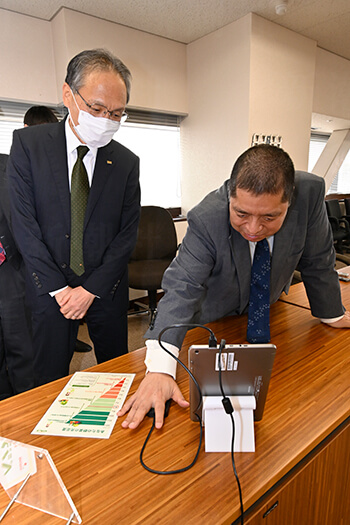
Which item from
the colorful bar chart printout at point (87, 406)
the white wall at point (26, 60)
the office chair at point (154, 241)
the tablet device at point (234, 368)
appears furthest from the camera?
the office chair at point (154, 241)

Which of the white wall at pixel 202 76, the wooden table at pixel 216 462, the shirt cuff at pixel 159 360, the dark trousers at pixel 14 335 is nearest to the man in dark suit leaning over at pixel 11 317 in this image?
the dark trousers at pixel 14 335

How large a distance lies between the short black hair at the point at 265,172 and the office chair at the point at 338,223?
4377mm

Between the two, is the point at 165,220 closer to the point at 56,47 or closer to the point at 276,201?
the point at 56,47

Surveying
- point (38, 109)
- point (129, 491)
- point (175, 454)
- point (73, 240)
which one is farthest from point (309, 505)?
point (38, 109)

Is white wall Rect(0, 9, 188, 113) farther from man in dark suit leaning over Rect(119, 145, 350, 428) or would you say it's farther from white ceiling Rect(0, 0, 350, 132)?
man in dark suit leaning over Rect(119, 145, 350, 428)

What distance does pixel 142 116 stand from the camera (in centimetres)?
381

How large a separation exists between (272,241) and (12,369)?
1.49 meters

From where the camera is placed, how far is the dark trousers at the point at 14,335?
1.78 meters

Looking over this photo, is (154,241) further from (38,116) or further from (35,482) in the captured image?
(35,482)

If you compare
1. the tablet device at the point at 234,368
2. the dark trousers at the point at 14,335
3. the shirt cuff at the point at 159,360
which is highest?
the tablet device at the point at 234,368

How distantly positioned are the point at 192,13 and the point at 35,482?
364cm

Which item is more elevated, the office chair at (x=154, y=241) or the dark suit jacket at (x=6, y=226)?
the dark suit jacket at (x=6, y=226)

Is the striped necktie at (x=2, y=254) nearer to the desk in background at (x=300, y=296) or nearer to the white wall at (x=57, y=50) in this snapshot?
the desk in background at (x=300, y=296)

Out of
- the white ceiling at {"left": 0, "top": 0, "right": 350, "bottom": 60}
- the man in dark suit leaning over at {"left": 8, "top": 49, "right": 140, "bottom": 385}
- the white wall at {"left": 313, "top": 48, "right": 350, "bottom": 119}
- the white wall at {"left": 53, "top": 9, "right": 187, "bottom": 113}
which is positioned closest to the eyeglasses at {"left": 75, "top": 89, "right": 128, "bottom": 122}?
the man in dark suit leaning over at {"left": 8, "top": 49, "right": 140, "bottom": 385}
